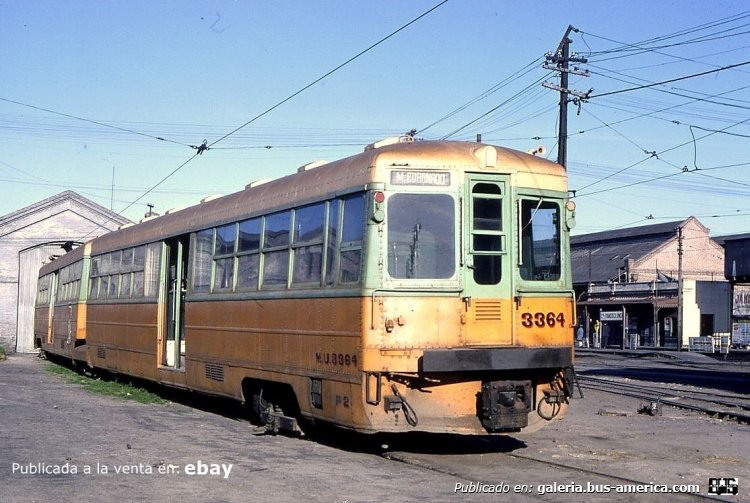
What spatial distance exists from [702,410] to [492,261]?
7.21 meters

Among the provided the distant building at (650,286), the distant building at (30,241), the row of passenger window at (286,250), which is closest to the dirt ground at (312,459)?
the row of passenger window at (286,250)

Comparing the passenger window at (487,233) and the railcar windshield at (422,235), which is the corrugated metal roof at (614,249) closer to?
the passenger window at (487,233)

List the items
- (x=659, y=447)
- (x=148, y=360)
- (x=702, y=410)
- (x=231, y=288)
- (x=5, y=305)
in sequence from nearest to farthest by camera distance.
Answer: (x=659, y=447)
(x=231, y=288)
(x=702, y=410)
(x=148, y=360)
(x=5, y=305)

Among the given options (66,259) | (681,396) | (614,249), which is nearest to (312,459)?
(681,396)

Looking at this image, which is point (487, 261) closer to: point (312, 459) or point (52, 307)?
point (312, 459)

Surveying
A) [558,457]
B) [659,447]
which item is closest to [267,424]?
[558,457]

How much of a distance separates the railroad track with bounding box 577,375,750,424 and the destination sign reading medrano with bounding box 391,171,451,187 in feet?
22.9

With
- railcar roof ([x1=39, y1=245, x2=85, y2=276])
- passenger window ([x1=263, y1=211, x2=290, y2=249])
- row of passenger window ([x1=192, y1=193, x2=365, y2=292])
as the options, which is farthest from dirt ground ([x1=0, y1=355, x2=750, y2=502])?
railcar roof ([x1=39, y1=245, x2=85, y2=276])

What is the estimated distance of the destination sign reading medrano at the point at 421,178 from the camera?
29.9 ft

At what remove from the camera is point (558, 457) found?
9.56 metres

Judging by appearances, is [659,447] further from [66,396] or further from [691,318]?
[691,318]

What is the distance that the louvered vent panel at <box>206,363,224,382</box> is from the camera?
1234 cm

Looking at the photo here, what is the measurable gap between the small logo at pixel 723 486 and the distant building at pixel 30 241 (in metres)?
33.5

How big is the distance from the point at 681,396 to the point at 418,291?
34.6 ft
